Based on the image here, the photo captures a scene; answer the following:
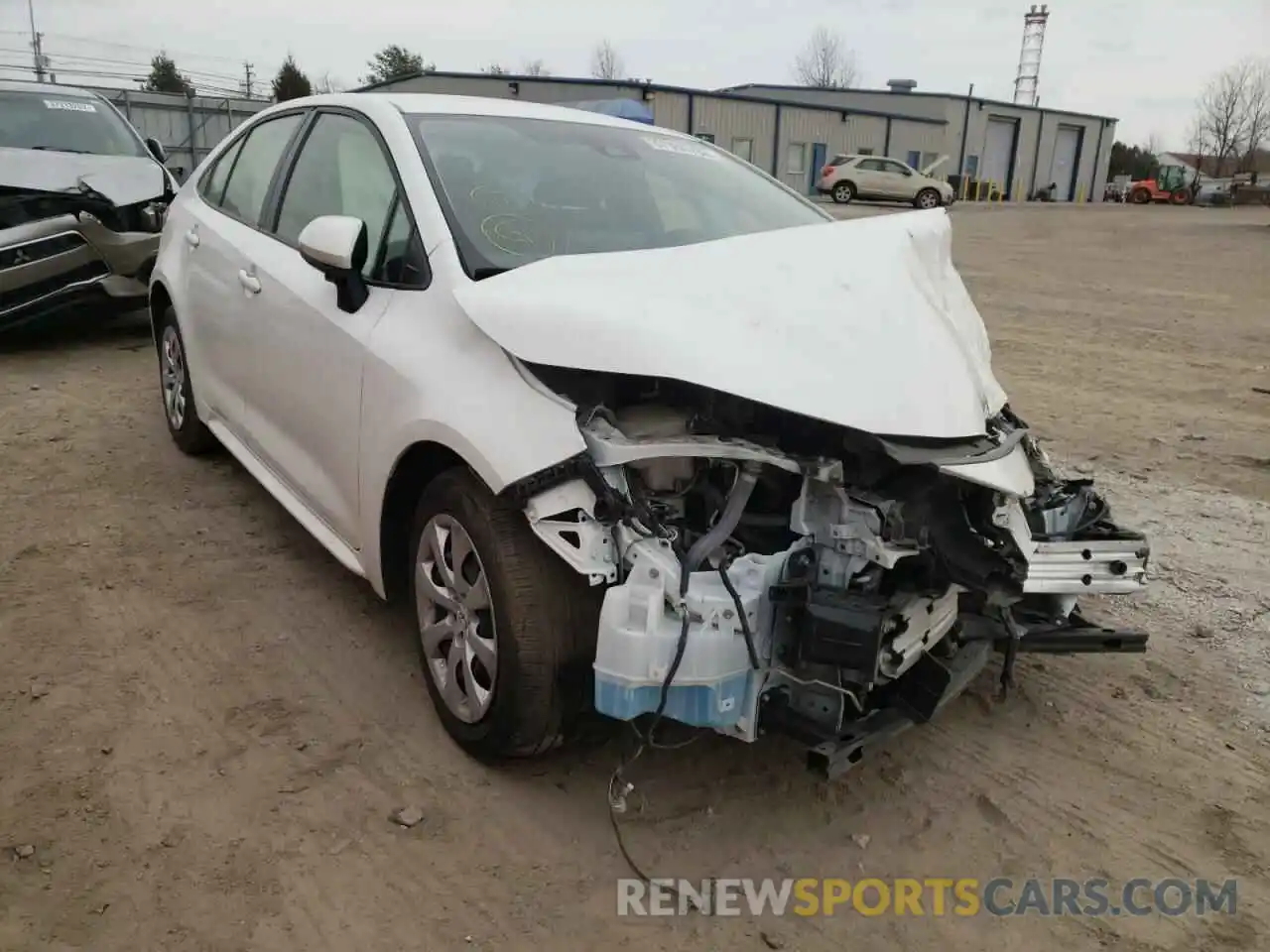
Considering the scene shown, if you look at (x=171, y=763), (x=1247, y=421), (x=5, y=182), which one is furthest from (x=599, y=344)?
(x=5, y=182)

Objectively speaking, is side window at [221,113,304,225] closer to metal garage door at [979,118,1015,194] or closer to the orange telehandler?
metal garage door at [979,118,1015,194]

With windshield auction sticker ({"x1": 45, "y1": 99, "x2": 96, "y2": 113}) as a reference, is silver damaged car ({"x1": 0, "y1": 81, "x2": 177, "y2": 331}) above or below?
below

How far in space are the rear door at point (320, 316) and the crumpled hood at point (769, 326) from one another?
0.52 metres

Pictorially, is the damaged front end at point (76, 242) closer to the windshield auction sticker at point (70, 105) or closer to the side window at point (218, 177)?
the windshield auction sticker at point (70, 105)

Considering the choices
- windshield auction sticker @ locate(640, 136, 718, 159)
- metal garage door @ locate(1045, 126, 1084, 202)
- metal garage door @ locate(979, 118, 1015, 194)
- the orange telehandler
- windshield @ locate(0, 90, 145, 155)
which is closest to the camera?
windshield auction sticker @ locate(640, 136, 718, 159)

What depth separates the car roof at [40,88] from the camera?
796cm

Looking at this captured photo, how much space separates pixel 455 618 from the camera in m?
2.74

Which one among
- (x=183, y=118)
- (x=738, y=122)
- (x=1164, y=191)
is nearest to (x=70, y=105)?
(x=183, y=118)

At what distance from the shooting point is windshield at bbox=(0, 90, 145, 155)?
772 cm

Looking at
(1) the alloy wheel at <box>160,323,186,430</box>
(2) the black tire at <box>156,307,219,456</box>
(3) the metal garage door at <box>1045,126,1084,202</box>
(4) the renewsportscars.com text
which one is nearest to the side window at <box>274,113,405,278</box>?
(2) the black tire at <box>156,307,219,456</box>

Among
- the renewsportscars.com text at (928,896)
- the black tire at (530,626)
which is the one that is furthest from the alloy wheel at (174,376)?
the renewsportscars.com text at (928,896)

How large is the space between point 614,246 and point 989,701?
190 centimetres

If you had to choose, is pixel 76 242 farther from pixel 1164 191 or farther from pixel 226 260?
pixel 1164 191

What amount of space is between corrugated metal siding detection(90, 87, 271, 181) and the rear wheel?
17.8m
